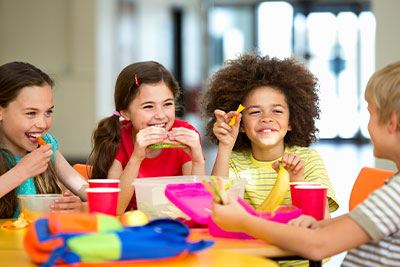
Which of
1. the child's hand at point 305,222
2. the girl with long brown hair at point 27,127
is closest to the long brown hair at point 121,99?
the girl with long brown hair at point 27,127

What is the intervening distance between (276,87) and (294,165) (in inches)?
21.0

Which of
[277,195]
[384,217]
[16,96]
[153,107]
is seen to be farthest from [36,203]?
[384,217]

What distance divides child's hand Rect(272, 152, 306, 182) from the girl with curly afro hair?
122 mm

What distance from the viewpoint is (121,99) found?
7.88 ft

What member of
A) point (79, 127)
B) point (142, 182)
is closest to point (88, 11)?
point (79, 127)

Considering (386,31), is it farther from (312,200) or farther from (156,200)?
(156,200)

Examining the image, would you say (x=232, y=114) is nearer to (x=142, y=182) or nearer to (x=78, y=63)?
(x=142, y=182)

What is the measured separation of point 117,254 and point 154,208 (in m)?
0.51

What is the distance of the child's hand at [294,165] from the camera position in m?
Result: 1.98

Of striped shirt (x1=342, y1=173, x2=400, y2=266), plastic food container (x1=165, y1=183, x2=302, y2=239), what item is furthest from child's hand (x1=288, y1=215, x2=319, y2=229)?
striped shirt (x1=342, y1=173, x2=400, y2=266)

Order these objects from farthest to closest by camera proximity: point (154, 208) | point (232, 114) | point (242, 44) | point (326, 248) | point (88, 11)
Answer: point (242, 44) → point (88, 11) → point (232, 114) → point (154, 208) → point (326, 248)

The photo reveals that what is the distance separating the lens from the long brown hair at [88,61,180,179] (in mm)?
2336

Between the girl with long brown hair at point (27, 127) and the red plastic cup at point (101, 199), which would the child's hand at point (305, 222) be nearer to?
the red plastic cup at point (101, 199)

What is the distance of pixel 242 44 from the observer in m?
15.6
